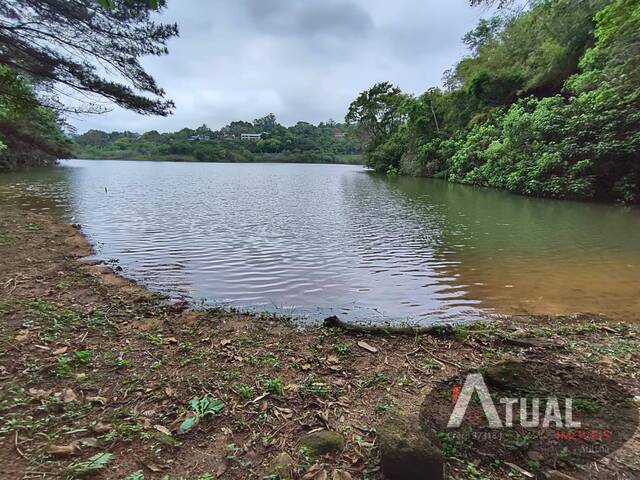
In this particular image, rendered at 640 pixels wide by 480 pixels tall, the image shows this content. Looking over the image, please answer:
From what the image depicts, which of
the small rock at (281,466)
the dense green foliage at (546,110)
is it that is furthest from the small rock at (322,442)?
the dense green foliage at (546,110)

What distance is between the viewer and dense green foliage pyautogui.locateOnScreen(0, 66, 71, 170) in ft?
25.4

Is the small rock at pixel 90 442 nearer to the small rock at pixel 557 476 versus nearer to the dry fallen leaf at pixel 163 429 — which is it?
the dry fallen leaf at pixel 163 429

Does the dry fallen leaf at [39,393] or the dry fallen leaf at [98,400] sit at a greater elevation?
the dry fallen leaf at [39,393]

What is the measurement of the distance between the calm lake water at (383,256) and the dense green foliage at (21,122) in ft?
10.8

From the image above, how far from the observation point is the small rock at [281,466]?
1831 millimetres

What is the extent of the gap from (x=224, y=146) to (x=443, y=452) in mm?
106305

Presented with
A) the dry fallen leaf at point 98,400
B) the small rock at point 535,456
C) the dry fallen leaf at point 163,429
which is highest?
the small rock at point 535,456

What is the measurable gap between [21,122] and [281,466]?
25.4 m

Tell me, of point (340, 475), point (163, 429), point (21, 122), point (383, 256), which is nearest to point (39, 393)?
point (163, 429)

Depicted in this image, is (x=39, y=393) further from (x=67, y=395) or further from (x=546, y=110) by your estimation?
(x=546, y=110)

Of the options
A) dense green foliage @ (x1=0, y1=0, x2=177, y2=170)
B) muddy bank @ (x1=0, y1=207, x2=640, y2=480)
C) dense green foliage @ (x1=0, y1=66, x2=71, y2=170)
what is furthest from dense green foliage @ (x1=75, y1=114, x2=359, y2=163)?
muddy bank @ (x1=0, y1=207, x2=640, y2=480)

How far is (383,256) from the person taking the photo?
792cm

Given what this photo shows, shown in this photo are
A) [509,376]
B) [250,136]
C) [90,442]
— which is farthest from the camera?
[250,136]

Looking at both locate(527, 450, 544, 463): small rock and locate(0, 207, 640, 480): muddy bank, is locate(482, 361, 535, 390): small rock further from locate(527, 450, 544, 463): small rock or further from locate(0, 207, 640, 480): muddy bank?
locate(527, 450, 544, 463): small rock
